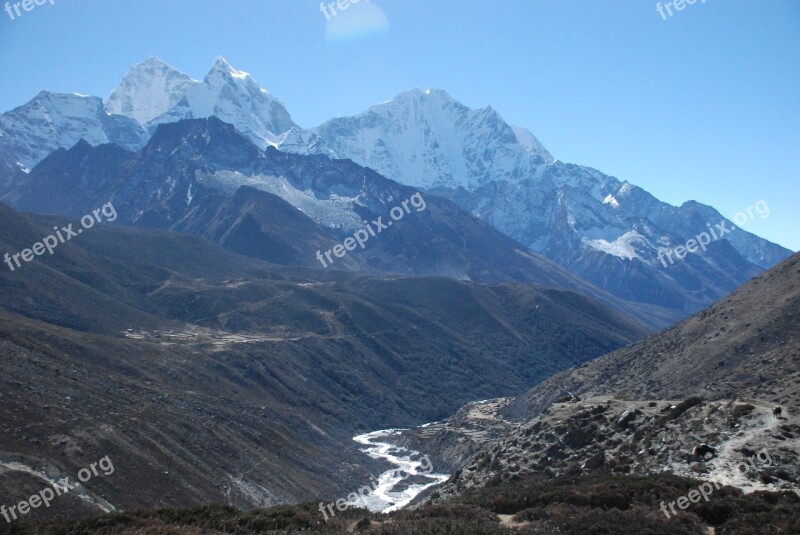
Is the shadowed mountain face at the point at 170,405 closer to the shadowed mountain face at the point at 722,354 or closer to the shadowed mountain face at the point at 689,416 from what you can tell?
the shadowed mountain face at the point at 689,416

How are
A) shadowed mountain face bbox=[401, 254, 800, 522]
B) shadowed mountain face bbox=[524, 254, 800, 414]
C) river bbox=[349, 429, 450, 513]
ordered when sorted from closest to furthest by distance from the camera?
1. shadowed mountain face bbox=[401, 254, 800, 522]
2. shadowed mountain face bbox=[524, 254, 800, 414]
3. river bbox=[349, 429, 450, 513]

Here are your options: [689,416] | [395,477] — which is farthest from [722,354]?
[689,416]

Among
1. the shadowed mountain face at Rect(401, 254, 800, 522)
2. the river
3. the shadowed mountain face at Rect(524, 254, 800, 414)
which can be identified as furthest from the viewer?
the river

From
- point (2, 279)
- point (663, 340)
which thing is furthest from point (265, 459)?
point (2, 279)

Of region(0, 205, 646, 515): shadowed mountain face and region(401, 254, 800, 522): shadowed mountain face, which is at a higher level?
region(0, 205, 646, 515): shadowed mountain face

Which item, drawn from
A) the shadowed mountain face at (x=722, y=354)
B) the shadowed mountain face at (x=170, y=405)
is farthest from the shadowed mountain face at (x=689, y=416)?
the shadowed mountain face at (x=170, y=405)

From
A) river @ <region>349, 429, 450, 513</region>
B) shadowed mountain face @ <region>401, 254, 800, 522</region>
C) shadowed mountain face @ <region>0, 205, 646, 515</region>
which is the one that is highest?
shadowed mountain face @ <region>0, 205, 646, 515</region>

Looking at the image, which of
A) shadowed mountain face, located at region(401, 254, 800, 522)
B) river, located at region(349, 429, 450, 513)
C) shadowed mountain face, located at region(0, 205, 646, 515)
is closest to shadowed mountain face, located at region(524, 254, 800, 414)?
shadowed mountain face, located at region(401, 254, 800, 522)

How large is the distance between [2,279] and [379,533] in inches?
6443

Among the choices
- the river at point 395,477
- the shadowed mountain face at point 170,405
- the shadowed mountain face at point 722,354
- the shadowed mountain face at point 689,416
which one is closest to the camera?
the shadowed mountain face at point 689,416

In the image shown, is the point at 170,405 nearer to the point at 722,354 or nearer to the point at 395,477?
the point at 395,477

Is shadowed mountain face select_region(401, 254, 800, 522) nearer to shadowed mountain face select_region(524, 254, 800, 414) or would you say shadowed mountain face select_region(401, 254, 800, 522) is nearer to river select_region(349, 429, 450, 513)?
shadowed mountain face select_region(524, 254, 800, 414)

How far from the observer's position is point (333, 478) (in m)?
115

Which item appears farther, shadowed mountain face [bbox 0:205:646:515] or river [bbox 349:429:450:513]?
river [bbox 349:429:450:513]
